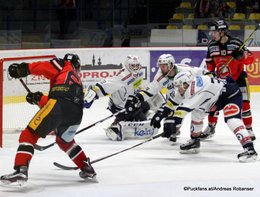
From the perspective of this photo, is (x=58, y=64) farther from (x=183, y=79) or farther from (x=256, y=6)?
(x=256, y=6)

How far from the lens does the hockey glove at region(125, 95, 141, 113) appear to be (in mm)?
6367

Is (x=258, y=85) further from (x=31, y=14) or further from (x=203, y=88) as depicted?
(x=203, y=88)

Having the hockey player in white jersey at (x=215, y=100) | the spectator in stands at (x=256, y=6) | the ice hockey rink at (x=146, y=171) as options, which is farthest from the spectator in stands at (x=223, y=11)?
the hockey player in white jersey at (x=215, y=100)

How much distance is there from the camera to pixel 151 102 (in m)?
6.93

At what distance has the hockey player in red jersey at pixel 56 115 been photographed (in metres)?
4.42

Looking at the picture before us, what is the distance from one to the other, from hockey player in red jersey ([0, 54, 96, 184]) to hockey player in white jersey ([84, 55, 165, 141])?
6.15 ft

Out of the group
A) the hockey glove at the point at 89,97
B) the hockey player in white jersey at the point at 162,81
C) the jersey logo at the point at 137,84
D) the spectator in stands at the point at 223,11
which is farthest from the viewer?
the spectator in stands at the point at 223,11

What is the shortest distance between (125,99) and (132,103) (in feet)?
1.56

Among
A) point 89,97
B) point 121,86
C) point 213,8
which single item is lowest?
point 89,97

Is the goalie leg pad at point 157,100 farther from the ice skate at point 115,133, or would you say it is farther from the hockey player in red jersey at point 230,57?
the hockey player in red jersey at point 230,57

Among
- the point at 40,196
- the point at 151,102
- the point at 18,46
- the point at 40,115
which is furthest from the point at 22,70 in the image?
the point at 18,46

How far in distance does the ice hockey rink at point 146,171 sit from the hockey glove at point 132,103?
0.34 meters

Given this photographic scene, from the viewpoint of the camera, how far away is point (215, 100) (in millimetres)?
5559

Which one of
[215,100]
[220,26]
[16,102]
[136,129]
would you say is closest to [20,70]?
[215,100]
